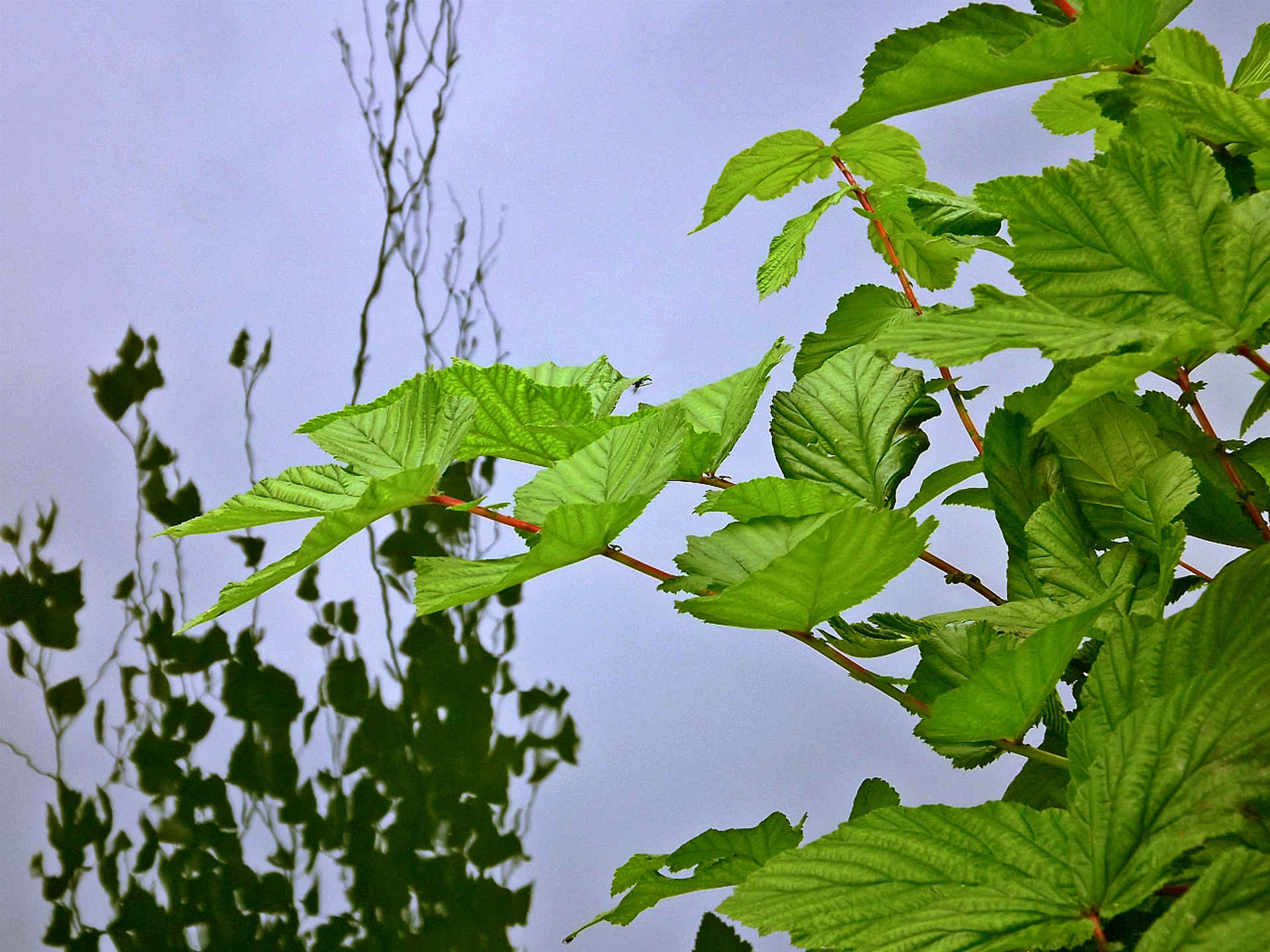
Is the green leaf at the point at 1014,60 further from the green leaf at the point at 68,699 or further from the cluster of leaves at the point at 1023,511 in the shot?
the green leaf at the point at 68,699

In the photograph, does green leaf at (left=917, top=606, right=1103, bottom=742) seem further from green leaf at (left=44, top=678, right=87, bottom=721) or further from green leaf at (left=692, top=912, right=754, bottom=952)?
green leaf at (left=44, top=678, right=87, bottom=721)

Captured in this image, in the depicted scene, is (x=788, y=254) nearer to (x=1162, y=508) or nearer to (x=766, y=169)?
(x=766, y=169)

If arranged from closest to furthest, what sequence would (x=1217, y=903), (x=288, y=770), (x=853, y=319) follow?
(x=1217, y=903) → (x=853, y=319) → (x=288, y=770)

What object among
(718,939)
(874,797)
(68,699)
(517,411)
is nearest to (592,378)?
(517,411)

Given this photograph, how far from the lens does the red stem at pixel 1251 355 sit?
17 cm

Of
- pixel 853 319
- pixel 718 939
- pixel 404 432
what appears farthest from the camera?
pixel 718 939

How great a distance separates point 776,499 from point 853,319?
0.15 meters

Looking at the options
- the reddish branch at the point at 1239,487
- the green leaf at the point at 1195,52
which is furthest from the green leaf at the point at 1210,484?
the green leaf at the point at 1195,52

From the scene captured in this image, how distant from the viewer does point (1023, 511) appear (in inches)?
9.1

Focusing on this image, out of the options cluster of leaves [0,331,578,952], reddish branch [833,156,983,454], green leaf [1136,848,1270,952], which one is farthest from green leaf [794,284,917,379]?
cluster of leaves [0,331,578,952]

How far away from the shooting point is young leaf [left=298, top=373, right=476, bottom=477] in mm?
212

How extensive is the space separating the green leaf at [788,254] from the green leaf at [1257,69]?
115 millimetres

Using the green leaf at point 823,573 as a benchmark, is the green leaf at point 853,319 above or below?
above

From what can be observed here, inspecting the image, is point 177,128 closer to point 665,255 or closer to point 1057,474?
point 665,255
